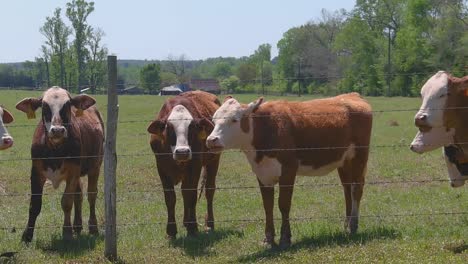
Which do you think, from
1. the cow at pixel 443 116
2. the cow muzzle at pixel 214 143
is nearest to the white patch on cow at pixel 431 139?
→ the cow at pixel 443 116

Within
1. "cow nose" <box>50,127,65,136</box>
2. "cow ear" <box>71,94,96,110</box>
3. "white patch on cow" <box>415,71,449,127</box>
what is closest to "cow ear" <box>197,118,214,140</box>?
"cow ear" <box>71,94,96,110</box>

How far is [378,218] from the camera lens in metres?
10.3

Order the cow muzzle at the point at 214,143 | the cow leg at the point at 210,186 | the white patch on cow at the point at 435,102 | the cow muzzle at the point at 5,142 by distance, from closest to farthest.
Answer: the white patch on cow at the point at 435,102 → the cow muzzle at the point at 5,142 → the cow muzzle at the point at 214,143 → the cow leg at the point at 210,186

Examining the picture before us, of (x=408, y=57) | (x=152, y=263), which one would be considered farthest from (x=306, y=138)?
(x=408, y=57)

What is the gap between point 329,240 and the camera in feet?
29.1

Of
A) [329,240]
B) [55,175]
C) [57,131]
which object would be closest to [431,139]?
[329,240]

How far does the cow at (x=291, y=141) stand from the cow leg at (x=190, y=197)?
1308 mm

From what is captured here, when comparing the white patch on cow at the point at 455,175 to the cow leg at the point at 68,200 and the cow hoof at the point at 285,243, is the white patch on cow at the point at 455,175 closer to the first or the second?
the cow hoof at the point at 285,243

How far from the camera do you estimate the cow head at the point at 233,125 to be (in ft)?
28.6

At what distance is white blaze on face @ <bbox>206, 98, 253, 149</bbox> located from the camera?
871 cm

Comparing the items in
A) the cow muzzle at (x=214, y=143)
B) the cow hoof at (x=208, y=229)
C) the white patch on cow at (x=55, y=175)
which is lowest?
the cow hoof at (x=208, y=229)

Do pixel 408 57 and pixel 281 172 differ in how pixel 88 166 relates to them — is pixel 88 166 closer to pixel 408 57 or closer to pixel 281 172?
pixel 281 172

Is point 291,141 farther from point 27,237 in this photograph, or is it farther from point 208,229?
point 27,237

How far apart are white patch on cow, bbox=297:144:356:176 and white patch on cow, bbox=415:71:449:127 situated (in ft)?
5.70
